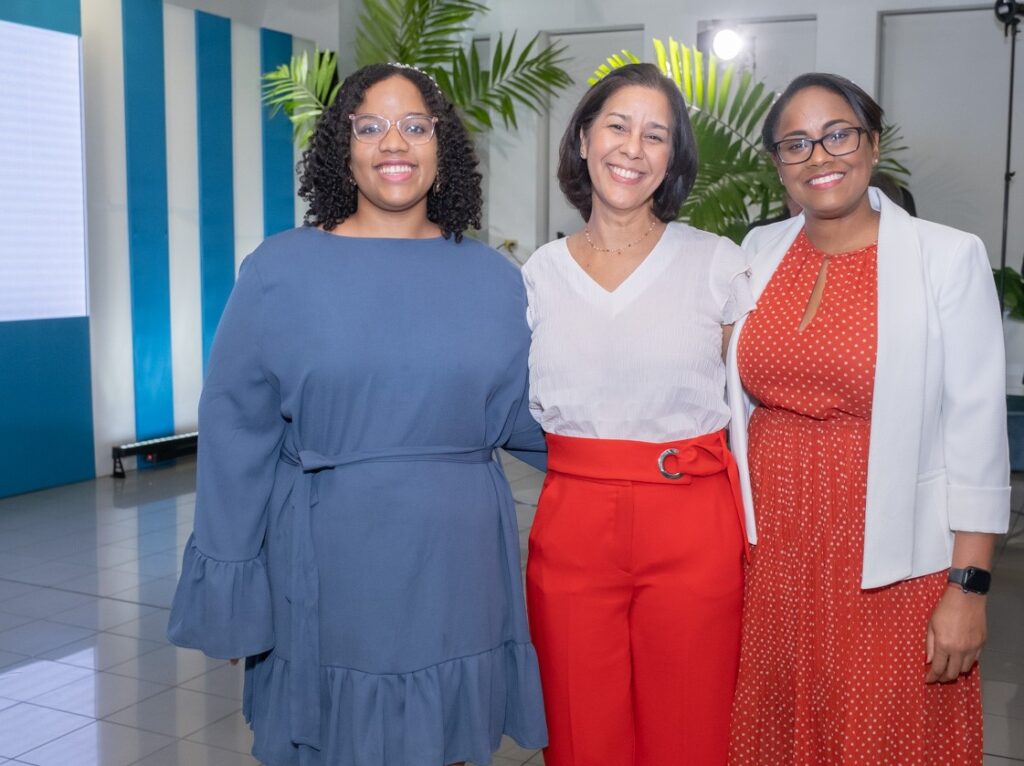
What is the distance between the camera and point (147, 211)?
734cm

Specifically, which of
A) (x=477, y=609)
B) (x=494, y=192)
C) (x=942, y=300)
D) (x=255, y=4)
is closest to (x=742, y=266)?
(x=942, y=300)

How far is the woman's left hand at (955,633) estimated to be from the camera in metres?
2.02

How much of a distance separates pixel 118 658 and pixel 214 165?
4.40 meters

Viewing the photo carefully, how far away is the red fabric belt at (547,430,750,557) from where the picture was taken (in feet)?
6.98

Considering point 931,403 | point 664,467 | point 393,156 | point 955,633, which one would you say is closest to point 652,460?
point 664,467

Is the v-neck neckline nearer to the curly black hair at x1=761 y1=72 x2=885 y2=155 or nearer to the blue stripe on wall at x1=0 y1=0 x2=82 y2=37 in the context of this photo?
the curly black hair at x1=761 y1=72 x2=885 y2=155

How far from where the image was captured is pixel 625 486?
6.99ft

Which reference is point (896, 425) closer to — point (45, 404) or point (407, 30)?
point (407, 30)

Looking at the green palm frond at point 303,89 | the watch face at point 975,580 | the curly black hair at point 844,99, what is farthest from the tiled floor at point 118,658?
the green palm frond at point 303,89

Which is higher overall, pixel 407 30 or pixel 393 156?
pixel 407 30

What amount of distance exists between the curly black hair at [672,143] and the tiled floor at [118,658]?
66.5 inches

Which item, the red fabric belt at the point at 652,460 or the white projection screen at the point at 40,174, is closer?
the red fabric belt at the point at 652,460

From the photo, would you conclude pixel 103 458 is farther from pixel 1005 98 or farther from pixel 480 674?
pixel 1005 98

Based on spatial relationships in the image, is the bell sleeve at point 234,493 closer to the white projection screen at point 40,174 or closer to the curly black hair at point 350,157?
the curly black hair at point 350,157
